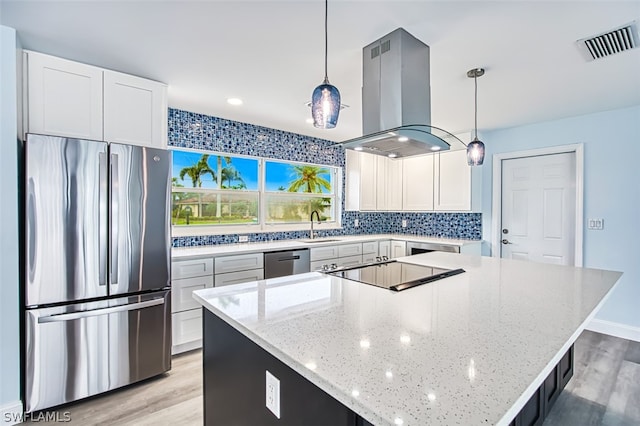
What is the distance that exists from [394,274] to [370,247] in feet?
7.99

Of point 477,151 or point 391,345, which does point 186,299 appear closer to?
point 391,345

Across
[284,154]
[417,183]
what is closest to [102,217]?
[284,154]

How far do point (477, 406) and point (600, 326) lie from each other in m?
3.98

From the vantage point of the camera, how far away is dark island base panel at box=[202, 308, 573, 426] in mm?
934

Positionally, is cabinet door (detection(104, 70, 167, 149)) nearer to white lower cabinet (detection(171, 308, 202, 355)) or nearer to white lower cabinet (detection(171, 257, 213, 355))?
white lower cabinet (detection(171, 257, 213, 355))

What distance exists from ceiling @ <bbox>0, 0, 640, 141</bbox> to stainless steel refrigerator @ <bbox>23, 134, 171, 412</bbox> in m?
0.68

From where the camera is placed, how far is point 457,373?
788 mm

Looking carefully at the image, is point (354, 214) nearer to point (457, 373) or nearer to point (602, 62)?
point (602, 62)

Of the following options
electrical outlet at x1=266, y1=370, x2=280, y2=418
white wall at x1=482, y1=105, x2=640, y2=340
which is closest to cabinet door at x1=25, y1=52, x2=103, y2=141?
electrical outlet at x1=266, y1=370, x2=280, y2=418

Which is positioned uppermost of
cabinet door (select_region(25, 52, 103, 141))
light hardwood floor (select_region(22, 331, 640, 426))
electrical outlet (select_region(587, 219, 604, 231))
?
cabinet door (select_region(25, 52, 103, 141))

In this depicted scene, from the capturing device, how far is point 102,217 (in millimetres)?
2135

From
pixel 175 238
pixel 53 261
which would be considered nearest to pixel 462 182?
pixel 175 238

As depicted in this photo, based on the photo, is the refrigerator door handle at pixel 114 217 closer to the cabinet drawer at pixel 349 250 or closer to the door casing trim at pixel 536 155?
the cabinet drawer at pixel 349 250

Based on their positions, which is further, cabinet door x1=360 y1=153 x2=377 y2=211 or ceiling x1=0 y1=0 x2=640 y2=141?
cabinet door x1=360 y1=153 x2=377 y2=211
